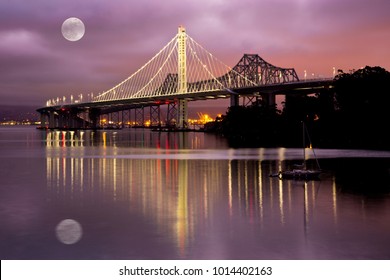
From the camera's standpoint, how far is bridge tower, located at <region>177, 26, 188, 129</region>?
131750mm

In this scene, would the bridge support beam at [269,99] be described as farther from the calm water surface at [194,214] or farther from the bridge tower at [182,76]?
the calm water surface at [194,214]

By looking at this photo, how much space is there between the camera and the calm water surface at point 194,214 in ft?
51.5

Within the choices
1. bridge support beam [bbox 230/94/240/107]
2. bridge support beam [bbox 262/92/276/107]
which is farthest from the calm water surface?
bridge support beam [bbox 230/94/240/107]

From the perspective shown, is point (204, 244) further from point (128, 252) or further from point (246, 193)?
point (246, 193)

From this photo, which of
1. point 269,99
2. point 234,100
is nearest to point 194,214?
point 269,99

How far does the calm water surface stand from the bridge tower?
313ft

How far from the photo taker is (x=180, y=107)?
133m

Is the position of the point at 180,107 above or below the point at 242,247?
above

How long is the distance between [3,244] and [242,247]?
6.51 metres

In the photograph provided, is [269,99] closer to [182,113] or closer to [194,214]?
[182,113]

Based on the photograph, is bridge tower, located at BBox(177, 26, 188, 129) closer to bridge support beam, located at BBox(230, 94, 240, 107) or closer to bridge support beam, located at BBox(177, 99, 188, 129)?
bridge support beam, located at BBox(177, 99, 188, 129)

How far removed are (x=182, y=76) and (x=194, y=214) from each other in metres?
115

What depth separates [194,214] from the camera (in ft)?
68.3
